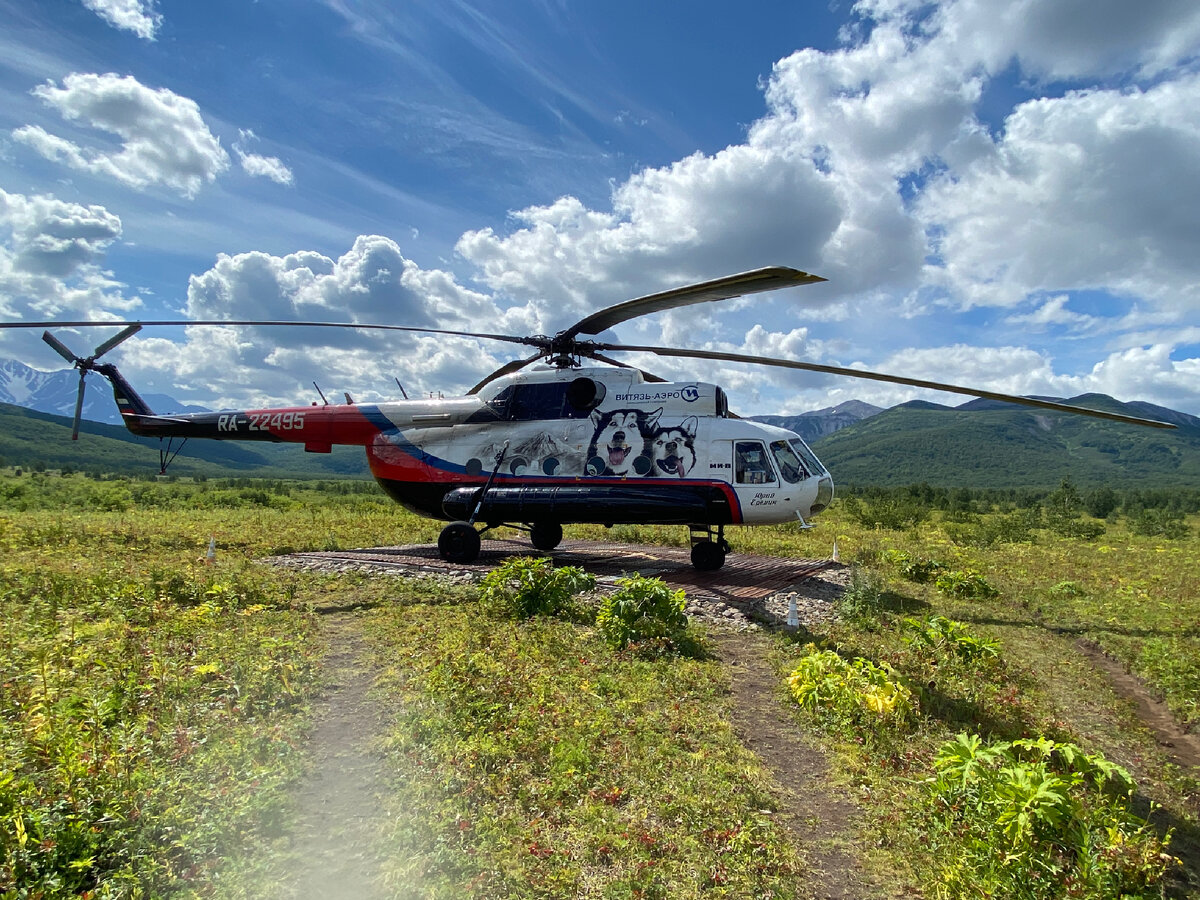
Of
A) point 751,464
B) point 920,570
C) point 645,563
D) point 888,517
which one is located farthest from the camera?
point 888,517

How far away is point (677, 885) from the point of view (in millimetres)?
3561

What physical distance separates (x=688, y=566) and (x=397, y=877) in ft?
36.9

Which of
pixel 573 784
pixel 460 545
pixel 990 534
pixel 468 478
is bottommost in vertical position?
pixel 573 784

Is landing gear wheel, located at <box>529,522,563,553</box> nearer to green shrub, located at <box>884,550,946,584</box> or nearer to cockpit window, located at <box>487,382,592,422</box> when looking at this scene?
cockpit window, located at <box>487,382,592,422</box>

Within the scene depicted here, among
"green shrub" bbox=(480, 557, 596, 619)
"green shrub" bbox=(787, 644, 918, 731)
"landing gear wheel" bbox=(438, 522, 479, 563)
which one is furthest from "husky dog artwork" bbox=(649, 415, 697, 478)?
"green shrub" bbox=(787, 644, 918, 731)

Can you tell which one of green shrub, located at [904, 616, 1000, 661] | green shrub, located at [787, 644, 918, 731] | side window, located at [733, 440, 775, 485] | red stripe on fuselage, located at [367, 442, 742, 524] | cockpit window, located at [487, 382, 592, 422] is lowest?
green shrub, located at [787, 644, 918, 731]

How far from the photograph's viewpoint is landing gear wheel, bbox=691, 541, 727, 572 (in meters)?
13.5

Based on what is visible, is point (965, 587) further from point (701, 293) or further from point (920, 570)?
point (701, 293)

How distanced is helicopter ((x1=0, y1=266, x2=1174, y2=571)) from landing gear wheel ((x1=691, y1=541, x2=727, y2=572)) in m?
0.03

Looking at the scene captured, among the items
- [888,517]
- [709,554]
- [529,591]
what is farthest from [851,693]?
[888,517]

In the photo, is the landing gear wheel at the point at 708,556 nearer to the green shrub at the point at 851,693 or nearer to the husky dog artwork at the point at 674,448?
the husky dog artwork at the point at 674,448

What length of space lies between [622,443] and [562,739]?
8212mm

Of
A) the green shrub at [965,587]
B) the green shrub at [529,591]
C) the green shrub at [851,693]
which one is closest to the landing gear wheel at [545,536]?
the green shrub at [529,591]

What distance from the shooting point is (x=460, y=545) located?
13.3 metres
